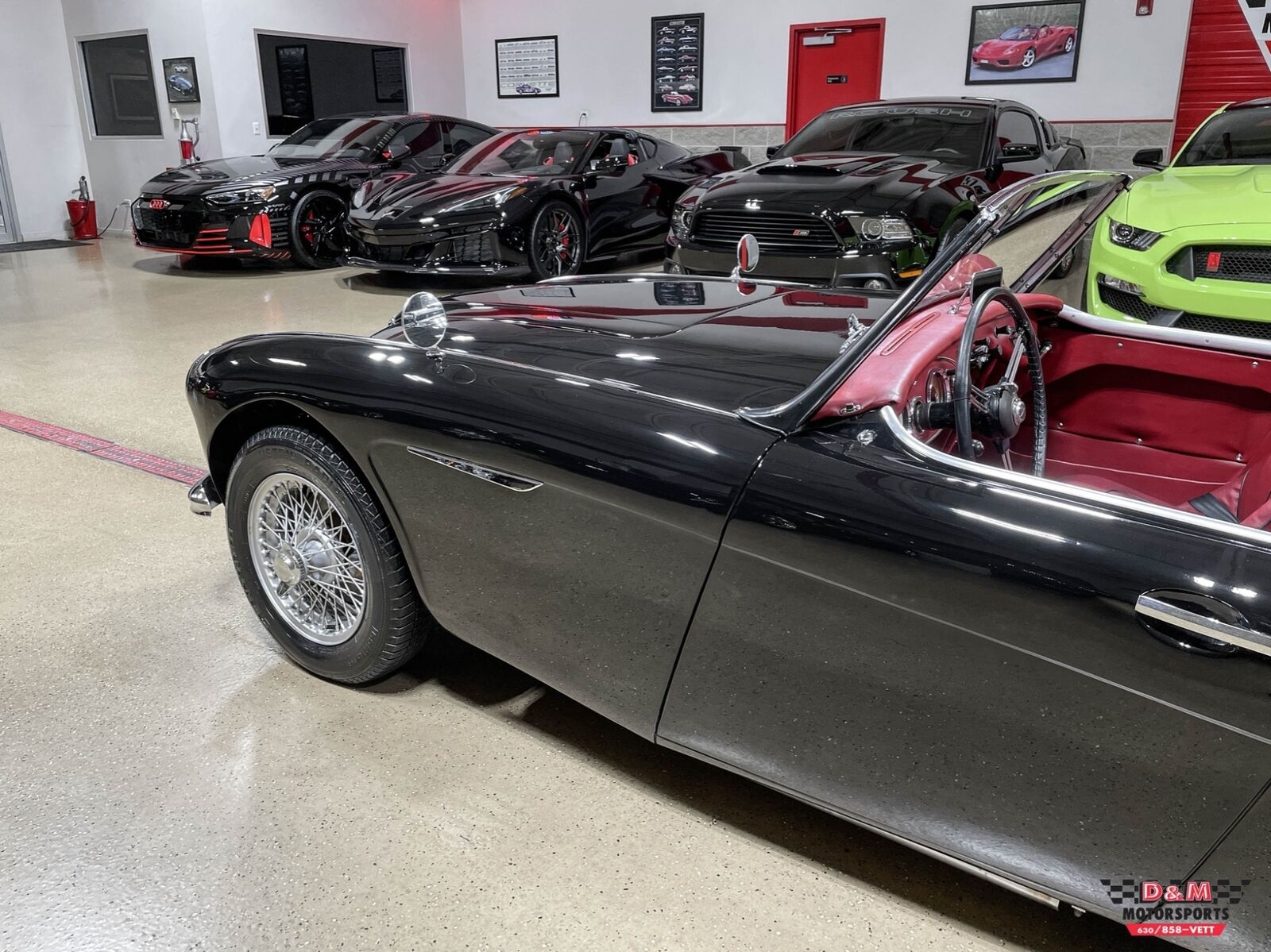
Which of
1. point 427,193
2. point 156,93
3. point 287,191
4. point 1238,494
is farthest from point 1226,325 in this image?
point 156,93

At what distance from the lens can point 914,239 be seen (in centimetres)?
489

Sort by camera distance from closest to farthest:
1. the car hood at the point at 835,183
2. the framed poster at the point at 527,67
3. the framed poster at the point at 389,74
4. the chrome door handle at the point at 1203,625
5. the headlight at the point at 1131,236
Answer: the chrome door handle at the point at 1203,625
the headlight at the point at 1131,236
the car hood at the point at 835,183
the framed poster at the point at 389,74
the framed poster at the point at 527,67

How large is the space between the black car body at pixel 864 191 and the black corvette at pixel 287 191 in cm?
382

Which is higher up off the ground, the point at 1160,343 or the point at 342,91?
the point at 342,91

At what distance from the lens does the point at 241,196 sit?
766 centimetres

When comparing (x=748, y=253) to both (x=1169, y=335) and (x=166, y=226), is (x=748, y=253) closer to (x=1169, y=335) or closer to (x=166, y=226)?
(x=1169, y=335)

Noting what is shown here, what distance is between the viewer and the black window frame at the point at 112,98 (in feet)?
34.1

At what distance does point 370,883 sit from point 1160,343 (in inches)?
73.3

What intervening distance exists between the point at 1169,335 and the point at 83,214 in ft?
39.2

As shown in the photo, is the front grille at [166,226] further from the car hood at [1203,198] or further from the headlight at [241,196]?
the car hood at [1203,198]

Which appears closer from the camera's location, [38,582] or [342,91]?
[38,582]

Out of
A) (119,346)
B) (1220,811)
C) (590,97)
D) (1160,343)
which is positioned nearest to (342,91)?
(590,97)

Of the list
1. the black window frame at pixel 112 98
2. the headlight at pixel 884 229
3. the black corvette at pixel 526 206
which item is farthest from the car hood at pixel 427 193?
the black window frame at pixel 112 98

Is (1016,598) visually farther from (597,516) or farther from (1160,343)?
(1160,343)
